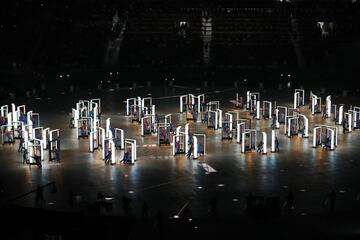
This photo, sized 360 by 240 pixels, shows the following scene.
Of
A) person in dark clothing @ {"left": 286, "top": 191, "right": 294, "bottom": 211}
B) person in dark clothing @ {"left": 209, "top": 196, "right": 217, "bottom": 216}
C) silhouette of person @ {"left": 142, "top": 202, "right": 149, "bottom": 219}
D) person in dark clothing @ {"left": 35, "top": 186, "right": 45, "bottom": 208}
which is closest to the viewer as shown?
silhouette of person @ {"left": 142, "top": 202, "right": 149, "bottom": 219}

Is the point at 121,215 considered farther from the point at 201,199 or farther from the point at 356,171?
the point at 356,171

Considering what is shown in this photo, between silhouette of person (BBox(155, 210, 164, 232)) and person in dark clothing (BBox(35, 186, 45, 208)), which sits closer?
silhouette of person (BBox(155, 210, 164, 232))

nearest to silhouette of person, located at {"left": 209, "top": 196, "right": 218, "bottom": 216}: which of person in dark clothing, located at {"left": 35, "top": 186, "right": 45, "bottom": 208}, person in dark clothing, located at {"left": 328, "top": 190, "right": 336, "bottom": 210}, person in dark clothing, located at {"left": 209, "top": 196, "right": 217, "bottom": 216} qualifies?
person in dark clothing, located at {"left": 209, "top": 196, "right": 217, "bottom": 216}

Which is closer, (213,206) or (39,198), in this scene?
(213,206)

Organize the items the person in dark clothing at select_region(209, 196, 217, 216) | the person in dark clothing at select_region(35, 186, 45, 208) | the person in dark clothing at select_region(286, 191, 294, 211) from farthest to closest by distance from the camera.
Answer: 1. the person in dark clothing at select_region(35, 186, 45, 208)
2. the person in dark clothing at select_region(286, 191, 294, 211)
3. the person in dark clothing at select_region(209, 196, 217, 216)

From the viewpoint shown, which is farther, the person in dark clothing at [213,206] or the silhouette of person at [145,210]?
the person in dark clothing at [213,206]

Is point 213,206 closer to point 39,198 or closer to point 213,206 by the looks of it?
point 213,206

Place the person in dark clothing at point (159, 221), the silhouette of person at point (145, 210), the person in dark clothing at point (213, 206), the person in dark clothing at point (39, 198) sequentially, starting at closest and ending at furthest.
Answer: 1. the person in dark clothing at point (159, 221)
2. the silhouette of person at point (145, 210)
3. the person in dark clothing at point (213, 206)
4. the person in dark clothing at point (39, 198)

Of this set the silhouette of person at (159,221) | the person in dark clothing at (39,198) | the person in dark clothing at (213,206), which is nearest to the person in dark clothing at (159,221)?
the silhouette of person at (159,221)

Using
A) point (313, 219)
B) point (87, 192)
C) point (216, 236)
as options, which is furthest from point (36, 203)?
point (313, 219)

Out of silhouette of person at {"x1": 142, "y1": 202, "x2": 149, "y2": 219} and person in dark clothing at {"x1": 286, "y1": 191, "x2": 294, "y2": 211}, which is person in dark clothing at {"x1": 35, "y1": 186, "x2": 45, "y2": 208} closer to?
silhouette of person at {"x1": 142, "y1": 202, "x2": 149, "y2": 219}

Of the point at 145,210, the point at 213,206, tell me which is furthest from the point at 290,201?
the point at 145,210

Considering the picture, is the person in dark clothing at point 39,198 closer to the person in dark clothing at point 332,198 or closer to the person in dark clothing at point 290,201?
the person in dark clothing at point 290,201

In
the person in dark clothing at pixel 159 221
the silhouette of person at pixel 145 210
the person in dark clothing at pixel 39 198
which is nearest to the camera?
the person in dark clothing at pixel 159 221
